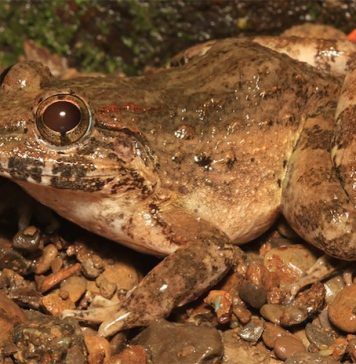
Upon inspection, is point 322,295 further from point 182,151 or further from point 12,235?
point 12,235

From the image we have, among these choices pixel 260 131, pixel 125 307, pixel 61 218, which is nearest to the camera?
pixel 125 307

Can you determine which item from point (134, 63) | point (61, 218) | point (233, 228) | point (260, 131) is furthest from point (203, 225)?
point (134, 63)

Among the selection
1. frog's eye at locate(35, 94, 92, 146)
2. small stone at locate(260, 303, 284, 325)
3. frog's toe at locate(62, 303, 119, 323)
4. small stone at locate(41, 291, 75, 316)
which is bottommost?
small stone at locate(41, 291, 75, 316)

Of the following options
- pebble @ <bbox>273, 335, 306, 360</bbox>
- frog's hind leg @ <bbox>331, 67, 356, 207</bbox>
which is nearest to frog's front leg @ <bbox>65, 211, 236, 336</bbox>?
pebble @ <bbox>273, 335, 306, 360</bbox>

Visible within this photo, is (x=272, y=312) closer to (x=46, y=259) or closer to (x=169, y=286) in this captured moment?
(x=169, y=286)

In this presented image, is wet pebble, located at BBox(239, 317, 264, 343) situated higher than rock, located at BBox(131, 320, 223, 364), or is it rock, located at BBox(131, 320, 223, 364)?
rock, located at BBox(131, 320, 223, 364)

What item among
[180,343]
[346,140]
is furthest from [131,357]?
[346,140]

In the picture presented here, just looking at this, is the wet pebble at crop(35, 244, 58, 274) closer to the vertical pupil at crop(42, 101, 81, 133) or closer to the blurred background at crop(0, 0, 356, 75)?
the vertical pupil at crop(42, 101, 81, 133)

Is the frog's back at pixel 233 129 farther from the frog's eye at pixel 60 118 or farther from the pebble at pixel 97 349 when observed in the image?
the pebble at pixel 97 349
